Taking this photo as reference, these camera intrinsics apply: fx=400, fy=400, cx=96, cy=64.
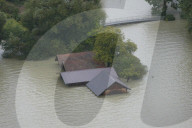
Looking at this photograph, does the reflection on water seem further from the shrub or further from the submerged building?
the shrub

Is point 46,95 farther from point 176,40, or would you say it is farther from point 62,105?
point 176,40

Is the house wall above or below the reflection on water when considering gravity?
above

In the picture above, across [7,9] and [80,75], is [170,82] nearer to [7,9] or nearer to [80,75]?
[80,75]

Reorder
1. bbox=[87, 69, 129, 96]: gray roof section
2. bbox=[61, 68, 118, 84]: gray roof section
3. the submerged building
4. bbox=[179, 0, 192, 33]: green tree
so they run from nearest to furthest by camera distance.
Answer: bbox=[87, 69, 129, 96]: gray roof section
the submerged building
bbox=[61, 68, 118, 84]: gray roof section
bbox=[179, 0, 192, 33]: green tree

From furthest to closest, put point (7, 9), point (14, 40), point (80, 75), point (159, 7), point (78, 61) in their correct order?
point (7, 9), point (159, 7), point (14, 40), point (78, 61), point (80, 75)

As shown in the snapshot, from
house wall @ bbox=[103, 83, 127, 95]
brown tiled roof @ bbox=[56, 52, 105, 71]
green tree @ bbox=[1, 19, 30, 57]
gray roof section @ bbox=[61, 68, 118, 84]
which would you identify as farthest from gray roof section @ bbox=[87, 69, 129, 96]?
green tree @ bbox=[1, 19, 30, 57]

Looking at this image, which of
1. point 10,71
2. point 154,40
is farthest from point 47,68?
point 154,40

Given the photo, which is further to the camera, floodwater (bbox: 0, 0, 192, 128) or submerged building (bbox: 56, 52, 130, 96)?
submerged building (bbox: 56, 52, 130, 96)

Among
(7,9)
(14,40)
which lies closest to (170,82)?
(14,40)

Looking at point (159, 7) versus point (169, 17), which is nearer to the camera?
point (169, 17)
